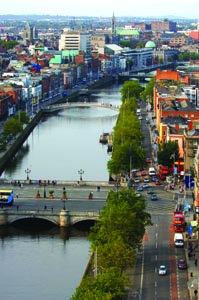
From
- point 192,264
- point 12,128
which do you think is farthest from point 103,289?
point 12,128

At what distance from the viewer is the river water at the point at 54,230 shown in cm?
3197

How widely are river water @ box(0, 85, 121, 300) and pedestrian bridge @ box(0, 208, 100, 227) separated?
59 cm

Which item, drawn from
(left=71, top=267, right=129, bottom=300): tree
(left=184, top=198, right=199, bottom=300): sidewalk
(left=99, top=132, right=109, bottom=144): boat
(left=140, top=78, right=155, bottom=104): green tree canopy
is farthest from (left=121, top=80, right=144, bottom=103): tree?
(left=71, top=267, right=129, bottom=300): tree

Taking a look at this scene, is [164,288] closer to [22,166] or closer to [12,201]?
[12,201]

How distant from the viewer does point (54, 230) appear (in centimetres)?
3903

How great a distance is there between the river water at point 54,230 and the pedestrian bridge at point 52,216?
588 mm

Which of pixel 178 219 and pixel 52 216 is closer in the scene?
pixel 178 219

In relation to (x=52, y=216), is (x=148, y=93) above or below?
below

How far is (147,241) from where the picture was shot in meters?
35.0

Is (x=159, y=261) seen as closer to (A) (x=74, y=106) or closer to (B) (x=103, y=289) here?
(B) (x=103, y=289)

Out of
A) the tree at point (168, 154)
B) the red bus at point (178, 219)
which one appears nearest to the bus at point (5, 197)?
the red bus at point (178, 219)

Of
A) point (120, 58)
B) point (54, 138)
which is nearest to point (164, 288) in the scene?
point (54, 138)

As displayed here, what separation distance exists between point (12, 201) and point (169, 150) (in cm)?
1158

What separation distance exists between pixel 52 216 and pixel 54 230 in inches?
28.4
